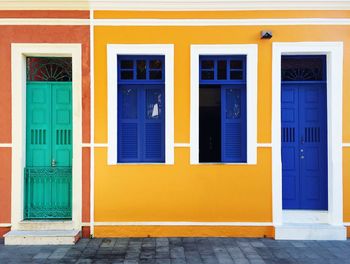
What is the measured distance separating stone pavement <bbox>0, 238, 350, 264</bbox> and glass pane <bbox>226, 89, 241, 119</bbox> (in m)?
2.40

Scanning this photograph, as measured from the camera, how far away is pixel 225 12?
7.43 meters

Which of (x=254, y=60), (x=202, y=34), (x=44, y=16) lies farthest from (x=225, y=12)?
(x=44, y=16)

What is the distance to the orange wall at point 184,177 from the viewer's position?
Result: 24.2 feet

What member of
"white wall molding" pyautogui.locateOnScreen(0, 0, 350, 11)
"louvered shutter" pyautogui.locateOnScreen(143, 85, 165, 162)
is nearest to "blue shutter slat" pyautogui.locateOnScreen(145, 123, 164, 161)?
"louvered shutter" pyautogui.locateOnScreen(143, 85, 165, 162)

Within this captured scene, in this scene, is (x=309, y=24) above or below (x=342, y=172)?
above

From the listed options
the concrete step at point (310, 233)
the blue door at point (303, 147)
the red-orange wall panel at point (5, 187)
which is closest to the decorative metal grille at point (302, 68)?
the blue door at point (303, 147)

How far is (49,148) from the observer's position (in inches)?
298

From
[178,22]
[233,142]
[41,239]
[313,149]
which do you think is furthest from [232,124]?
[41,239]

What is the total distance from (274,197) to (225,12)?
11.9 feet

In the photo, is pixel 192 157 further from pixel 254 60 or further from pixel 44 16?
pixel 44 16

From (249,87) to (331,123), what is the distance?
1.70 meters

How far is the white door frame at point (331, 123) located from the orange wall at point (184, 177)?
4.3 inches

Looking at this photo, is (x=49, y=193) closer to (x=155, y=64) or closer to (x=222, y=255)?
(x=155, y=64)

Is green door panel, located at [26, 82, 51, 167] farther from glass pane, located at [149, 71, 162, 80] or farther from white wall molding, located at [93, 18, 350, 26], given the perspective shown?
glass pane, located at [149, 71, 162, 80]
